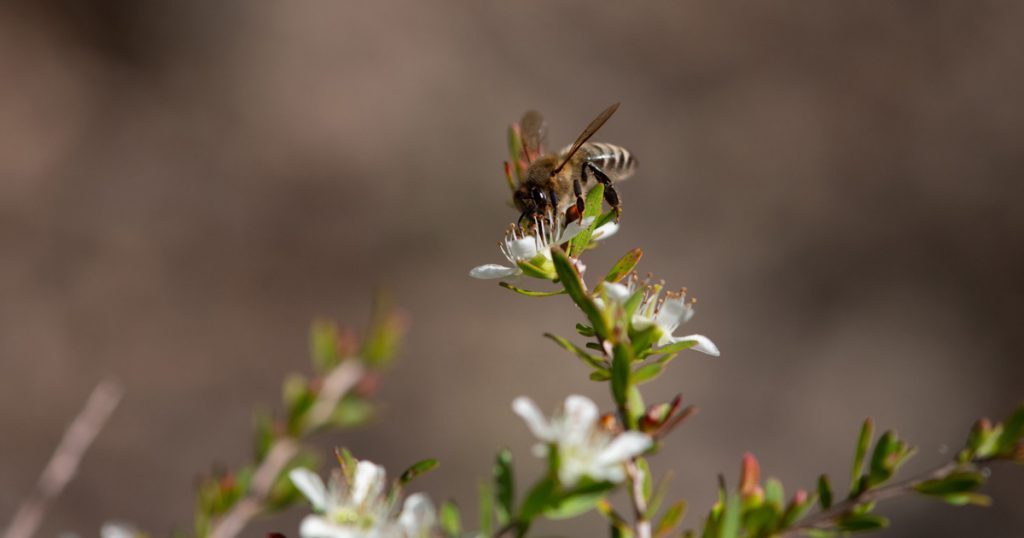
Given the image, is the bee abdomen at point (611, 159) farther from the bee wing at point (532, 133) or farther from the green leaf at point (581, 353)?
the green leaf at point (581, 353)

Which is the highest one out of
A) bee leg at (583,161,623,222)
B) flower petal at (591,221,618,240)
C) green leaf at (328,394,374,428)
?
bee leg at (583,161,623,222)

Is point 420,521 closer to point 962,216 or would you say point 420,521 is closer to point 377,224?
point 377,224

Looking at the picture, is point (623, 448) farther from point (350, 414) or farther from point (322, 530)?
point (350, 414)

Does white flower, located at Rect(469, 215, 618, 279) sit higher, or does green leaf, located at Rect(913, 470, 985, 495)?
white flower, located at Rect(469, 215, 618, 279)

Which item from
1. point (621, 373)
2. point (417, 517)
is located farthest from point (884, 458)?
point (417, 517)

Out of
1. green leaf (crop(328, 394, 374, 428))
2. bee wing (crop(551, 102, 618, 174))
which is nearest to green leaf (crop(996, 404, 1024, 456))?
bee wing (crop(551, 102, 618, 174))

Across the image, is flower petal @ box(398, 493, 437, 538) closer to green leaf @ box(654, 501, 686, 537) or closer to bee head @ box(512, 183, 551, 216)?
green leaf @ box(654, 501, 686, 537)
